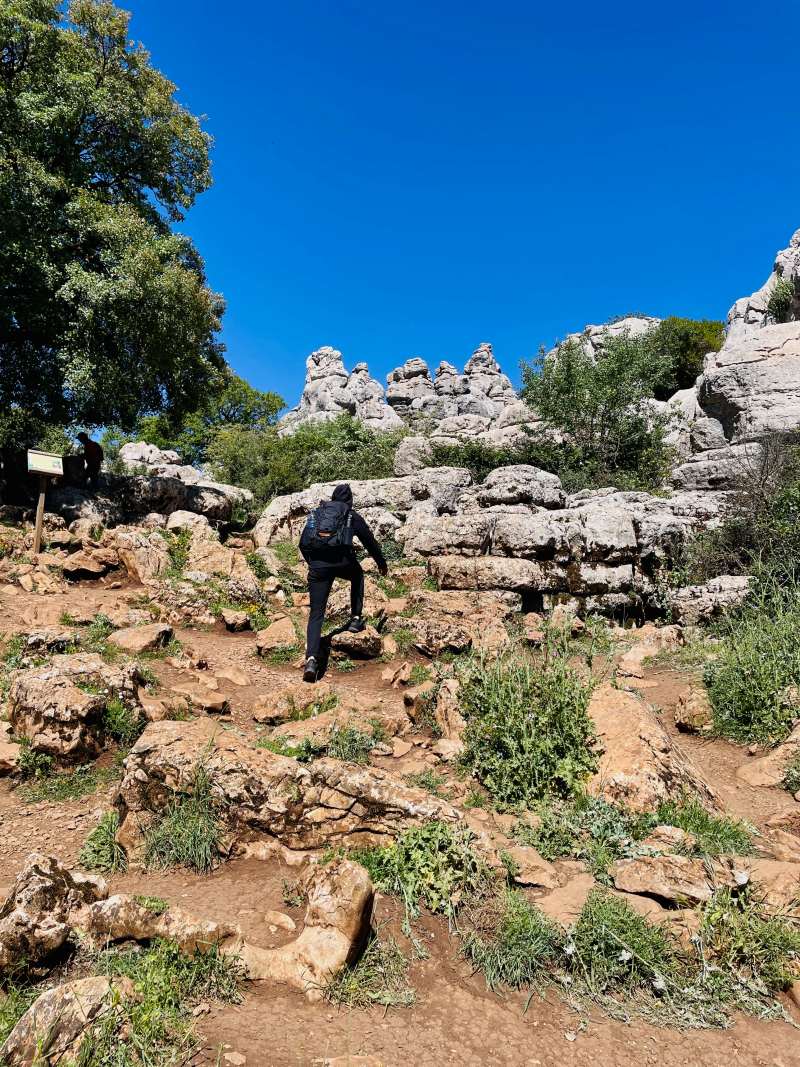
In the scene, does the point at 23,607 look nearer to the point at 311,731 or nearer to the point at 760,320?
the point at 311,731

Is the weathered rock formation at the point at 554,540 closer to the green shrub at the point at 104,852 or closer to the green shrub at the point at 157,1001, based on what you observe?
the green shrub at the point at 104,852

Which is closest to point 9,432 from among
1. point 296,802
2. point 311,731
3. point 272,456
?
point 272,456

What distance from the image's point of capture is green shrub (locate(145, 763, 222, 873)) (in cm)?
362

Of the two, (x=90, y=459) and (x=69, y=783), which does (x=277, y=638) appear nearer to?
(x=69, y=783)

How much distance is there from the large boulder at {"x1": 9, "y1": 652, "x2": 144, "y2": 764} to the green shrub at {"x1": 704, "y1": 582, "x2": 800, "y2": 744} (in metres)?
5.48

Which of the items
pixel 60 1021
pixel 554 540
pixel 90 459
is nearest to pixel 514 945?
pixel 60 1021

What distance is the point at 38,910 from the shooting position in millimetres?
2719

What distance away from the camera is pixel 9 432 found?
13430mm

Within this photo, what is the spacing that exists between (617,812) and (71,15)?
2039 centimetres

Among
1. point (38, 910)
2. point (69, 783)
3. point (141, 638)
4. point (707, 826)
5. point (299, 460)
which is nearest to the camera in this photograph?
point (38, 910)

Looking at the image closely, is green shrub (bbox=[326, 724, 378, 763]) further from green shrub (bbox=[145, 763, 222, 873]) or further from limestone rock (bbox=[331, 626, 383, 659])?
limestone rock (bbox=[331, 626, 383, 659])

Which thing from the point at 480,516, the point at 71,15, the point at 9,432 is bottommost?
the point at 480,516

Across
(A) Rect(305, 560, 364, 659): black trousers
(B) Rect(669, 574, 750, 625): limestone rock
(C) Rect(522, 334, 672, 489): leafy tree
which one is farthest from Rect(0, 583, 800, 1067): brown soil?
(C) Rect(522, 334, 672, 489): leafy tree

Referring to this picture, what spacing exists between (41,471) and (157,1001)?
10.6 metres
